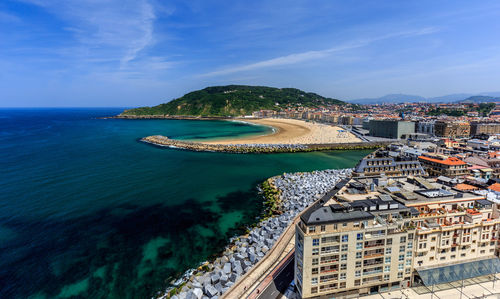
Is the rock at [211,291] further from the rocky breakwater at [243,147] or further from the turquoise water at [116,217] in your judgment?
the rocky breakwater at [243,147]

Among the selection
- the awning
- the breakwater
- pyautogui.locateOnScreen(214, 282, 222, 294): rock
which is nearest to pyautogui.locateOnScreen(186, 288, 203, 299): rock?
pyautogui.locateOnScreen(214, 282, 222, 294): rock

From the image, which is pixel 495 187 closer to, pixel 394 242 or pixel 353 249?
pixel 394 242

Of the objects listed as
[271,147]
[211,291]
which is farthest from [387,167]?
[271,147]

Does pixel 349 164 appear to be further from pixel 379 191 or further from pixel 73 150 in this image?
pixel 73 150

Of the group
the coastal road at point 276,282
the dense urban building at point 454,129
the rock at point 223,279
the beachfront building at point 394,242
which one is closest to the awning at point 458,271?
the beachfront building at point 394,242

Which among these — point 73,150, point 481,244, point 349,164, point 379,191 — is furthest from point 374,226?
point 73,150
